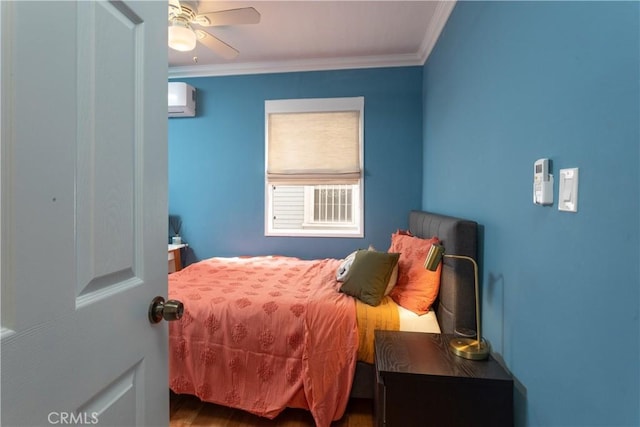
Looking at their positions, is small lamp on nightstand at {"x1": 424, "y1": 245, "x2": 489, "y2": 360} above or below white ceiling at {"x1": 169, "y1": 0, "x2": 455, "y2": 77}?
below

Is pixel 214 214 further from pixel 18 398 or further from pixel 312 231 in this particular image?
pixel 18 398

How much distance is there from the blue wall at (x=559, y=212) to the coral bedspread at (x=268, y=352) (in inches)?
32.6

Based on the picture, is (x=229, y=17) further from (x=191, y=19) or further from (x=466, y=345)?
(x=466, y=345)

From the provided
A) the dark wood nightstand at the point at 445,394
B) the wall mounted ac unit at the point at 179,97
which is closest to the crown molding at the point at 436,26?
the dark wood nightstand at the point at 445,394

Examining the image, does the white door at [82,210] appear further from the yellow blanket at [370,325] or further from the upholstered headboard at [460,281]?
the upholstered headboard at [460,281]

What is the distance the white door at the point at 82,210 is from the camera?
0.46 meters

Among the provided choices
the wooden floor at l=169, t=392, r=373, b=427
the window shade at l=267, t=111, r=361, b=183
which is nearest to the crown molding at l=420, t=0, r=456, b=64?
the window shade at l=267, t=111, r=361, b=183

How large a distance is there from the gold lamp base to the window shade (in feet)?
7.25

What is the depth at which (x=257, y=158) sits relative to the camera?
3.49 meters

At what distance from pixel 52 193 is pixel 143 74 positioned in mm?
382

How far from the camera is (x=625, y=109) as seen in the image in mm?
693

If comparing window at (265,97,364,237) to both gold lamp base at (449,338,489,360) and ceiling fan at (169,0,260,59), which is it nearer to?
ceiling fan at (169,0,260,59)

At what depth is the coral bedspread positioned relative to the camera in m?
1.72

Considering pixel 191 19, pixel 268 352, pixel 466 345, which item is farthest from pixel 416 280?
pixel 191 19
